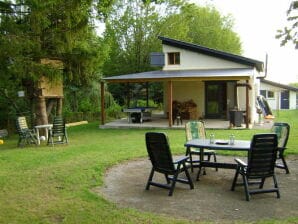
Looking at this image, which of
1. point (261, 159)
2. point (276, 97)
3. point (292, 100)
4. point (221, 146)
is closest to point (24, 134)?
point (221, 146)

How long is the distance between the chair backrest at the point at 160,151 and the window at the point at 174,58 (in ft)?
53.5

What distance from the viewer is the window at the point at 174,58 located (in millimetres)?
22344

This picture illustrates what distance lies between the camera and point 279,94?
38062 millimetres

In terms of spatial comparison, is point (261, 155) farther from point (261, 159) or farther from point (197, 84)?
point (197, 84)

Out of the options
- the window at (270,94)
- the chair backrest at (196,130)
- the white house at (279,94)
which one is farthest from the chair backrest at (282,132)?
the window at (270,94)

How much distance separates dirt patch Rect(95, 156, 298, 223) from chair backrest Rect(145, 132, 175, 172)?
444 mm

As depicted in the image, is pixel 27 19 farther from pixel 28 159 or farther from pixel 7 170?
pixel 7 170

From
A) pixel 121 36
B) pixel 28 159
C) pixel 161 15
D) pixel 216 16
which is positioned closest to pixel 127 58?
pixel 121 36

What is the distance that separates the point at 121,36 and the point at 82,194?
85.7ft

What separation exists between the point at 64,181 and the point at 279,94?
113 feet

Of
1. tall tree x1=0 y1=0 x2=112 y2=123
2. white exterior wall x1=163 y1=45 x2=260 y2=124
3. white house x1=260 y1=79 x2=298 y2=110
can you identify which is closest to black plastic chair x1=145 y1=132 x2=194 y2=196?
tall tree x1=0 y1=0 x2=112 y2=123

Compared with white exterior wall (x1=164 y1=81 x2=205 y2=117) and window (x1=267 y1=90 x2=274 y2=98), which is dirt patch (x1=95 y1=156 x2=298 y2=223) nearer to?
white exterior wall (x1=164 y1=81 x2=205 y2=117)

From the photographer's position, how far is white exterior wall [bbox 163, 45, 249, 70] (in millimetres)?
20947

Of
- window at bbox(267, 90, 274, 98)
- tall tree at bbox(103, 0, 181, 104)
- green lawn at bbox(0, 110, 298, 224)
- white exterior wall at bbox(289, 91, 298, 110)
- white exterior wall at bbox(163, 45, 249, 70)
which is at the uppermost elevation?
tall tree at bbox(103, 0, 181, 104)
